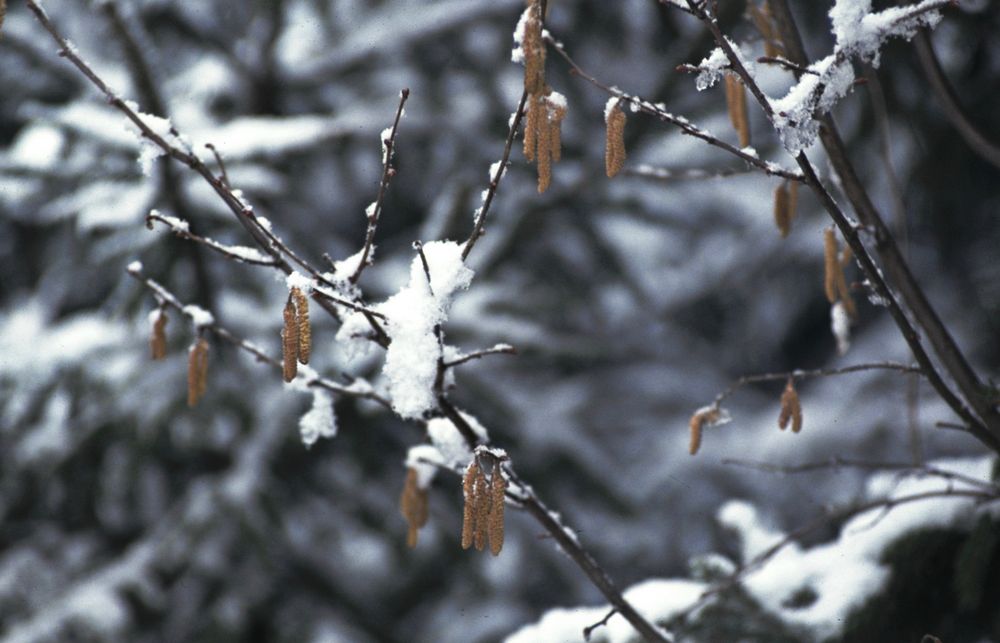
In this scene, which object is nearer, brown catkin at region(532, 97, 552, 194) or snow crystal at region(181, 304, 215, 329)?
brown catkin at region(532, 97, 552, 194)

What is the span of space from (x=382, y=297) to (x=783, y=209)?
8.73 ft

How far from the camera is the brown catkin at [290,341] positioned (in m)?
1.15

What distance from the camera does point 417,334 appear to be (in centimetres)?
123

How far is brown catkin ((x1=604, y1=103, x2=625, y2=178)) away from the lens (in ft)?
3.87

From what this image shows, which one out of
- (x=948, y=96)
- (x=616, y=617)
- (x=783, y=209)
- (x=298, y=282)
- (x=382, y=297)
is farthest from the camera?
(x=382, y=297)

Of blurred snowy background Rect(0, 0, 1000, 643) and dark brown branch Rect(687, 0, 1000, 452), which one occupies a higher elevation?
blurred snowy background Rect(0, 0, 1000, 643)

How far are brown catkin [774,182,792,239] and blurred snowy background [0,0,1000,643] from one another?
1.69 metres

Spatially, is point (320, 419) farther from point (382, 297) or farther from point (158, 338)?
point (382, 297)

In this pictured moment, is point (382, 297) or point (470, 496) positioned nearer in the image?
point (470, 496)

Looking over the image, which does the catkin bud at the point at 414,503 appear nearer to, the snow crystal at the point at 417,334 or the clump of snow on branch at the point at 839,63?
the snow crystal at the point at 417,334

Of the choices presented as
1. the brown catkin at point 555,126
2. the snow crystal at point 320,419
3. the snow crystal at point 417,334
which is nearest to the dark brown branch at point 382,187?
the snow crystal at point 417,334

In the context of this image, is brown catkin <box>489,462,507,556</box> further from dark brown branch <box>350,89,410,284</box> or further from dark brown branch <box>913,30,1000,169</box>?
dark brown branch <box>913,30,1000,169</box>

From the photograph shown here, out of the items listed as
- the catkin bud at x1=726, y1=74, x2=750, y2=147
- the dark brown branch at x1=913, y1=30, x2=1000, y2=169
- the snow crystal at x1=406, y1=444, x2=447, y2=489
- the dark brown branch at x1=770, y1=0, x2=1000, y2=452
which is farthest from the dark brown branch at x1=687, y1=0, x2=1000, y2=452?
the snow crystal at x1=406, y1=444, x2=447, y2=489

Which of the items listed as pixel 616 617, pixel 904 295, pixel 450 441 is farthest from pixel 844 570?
pixel 450 441
